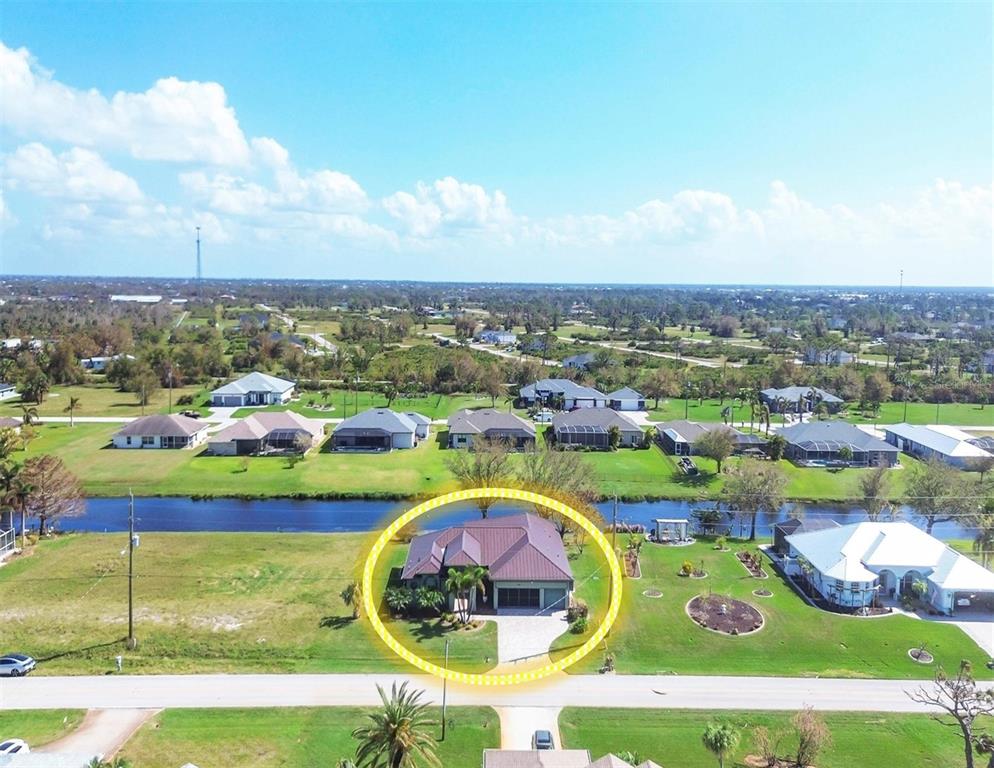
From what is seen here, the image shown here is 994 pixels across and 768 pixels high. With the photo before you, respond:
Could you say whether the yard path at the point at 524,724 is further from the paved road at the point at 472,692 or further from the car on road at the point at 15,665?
the car on road at the point at 15,665

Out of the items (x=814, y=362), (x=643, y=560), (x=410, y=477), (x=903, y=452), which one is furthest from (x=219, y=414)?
(x=814, y=362)

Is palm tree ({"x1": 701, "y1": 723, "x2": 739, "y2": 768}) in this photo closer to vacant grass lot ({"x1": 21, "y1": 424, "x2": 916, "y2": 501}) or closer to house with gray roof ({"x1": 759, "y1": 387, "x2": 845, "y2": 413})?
vacant grass lot ({"x1": 21, "y1": 424, "x2": 916, "y2": 501})

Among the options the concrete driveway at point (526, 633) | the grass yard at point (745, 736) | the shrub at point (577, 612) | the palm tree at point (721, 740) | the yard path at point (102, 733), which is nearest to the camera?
the palm tree at point (721, 740)

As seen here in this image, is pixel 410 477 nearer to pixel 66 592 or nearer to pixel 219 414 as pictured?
pixel 66 592

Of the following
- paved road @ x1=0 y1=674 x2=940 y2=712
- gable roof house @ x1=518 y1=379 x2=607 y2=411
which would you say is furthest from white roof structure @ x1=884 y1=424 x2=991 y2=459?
paved road @ x1=0 y1=674 x2=940 y2=712

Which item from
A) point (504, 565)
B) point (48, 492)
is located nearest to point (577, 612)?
point (504, 565)

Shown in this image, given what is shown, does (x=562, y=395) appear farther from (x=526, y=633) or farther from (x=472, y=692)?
(x=472, y=692)

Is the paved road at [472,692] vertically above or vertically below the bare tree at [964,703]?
below

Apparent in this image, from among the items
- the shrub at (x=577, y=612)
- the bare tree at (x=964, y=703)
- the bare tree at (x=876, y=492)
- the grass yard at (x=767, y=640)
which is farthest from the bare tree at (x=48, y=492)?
the bare tree at (x=876, y=492)
